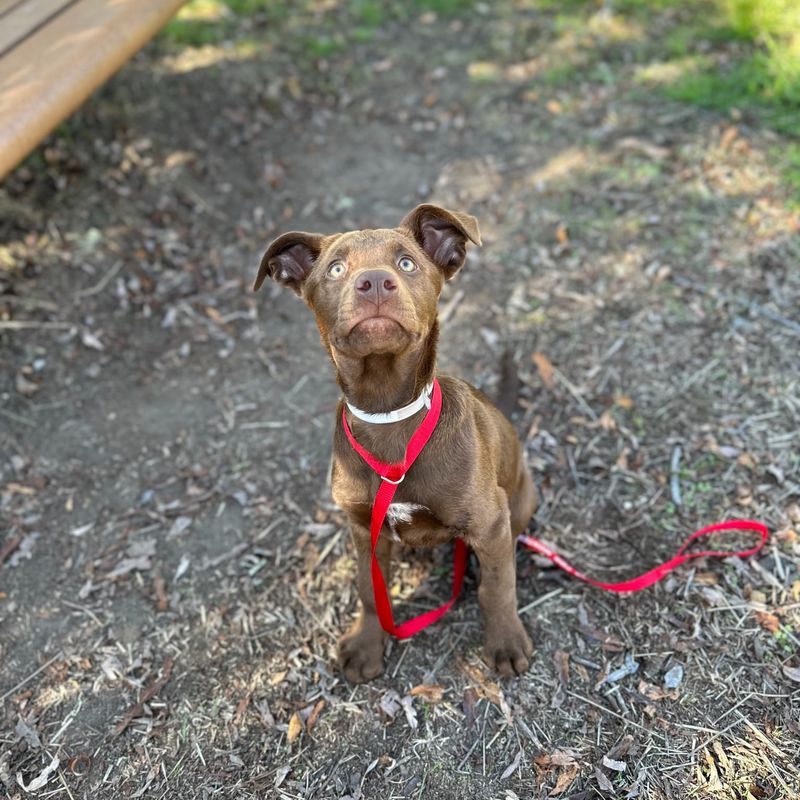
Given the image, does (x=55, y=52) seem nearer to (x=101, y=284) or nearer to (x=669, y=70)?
(x=101, y=284)

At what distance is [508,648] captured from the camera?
3738mm

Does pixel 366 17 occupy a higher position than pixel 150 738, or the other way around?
pixel 366 17

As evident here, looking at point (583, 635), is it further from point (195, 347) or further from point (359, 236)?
point (195, 347)


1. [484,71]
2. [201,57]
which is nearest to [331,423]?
[484,71]

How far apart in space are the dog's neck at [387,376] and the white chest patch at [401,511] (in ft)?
1.38

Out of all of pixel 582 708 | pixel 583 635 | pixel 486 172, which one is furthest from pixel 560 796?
pixel 486 172

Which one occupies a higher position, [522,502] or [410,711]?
[522,502]

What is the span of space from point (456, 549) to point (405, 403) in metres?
1.13

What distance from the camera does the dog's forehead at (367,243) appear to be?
124 inches

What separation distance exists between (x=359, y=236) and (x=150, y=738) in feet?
8.32

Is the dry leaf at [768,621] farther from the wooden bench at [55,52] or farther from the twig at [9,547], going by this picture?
the wooden bench at [55,52]

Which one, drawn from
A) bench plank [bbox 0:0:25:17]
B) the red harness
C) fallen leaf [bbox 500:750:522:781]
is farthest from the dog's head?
bench plank [bbox 0:0:25:17]

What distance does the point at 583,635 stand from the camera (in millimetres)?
3910

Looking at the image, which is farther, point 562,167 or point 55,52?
point 562,167
